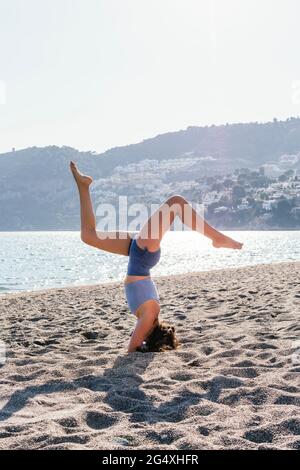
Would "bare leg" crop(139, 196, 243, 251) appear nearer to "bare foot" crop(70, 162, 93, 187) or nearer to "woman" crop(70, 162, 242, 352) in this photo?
"woman" crop(70, 162, 242, 352)

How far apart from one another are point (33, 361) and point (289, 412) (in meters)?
2.64

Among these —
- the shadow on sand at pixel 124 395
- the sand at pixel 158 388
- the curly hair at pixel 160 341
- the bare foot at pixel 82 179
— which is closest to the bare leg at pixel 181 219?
the bare foot at pixel 82 179

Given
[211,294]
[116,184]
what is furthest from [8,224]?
[211,294]

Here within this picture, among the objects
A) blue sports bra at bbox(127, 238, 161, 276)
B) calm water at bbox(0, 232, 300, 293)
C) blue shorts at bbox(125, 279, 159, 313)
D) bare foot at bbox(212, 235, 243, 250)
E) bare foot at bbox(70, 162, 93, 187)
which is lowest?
calm water at bbox(0, 232, 300, 293)

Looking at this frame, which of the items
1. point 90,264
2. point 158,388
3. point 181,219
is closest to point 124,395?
point 158,388

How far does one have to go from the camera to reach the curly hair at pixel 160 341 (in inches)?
219

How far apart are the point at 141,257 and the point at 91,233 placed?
0.55 m

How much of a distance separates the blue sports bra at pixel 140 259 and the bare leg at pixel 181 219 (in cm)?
11

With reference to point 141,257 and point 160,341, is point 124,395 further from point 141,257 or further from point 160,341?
point 141,257

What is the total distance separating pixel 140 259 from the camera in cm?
552

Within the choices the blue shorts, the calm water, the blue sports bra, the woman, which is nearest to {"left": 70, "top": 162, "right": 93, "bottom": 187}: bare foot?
the woman

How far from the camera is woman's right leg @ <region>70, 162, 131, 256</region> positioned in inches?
214

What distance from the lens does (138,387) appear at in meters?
4.28

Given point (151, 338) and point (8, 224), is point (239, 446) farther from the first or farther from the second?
point (8, 224)
